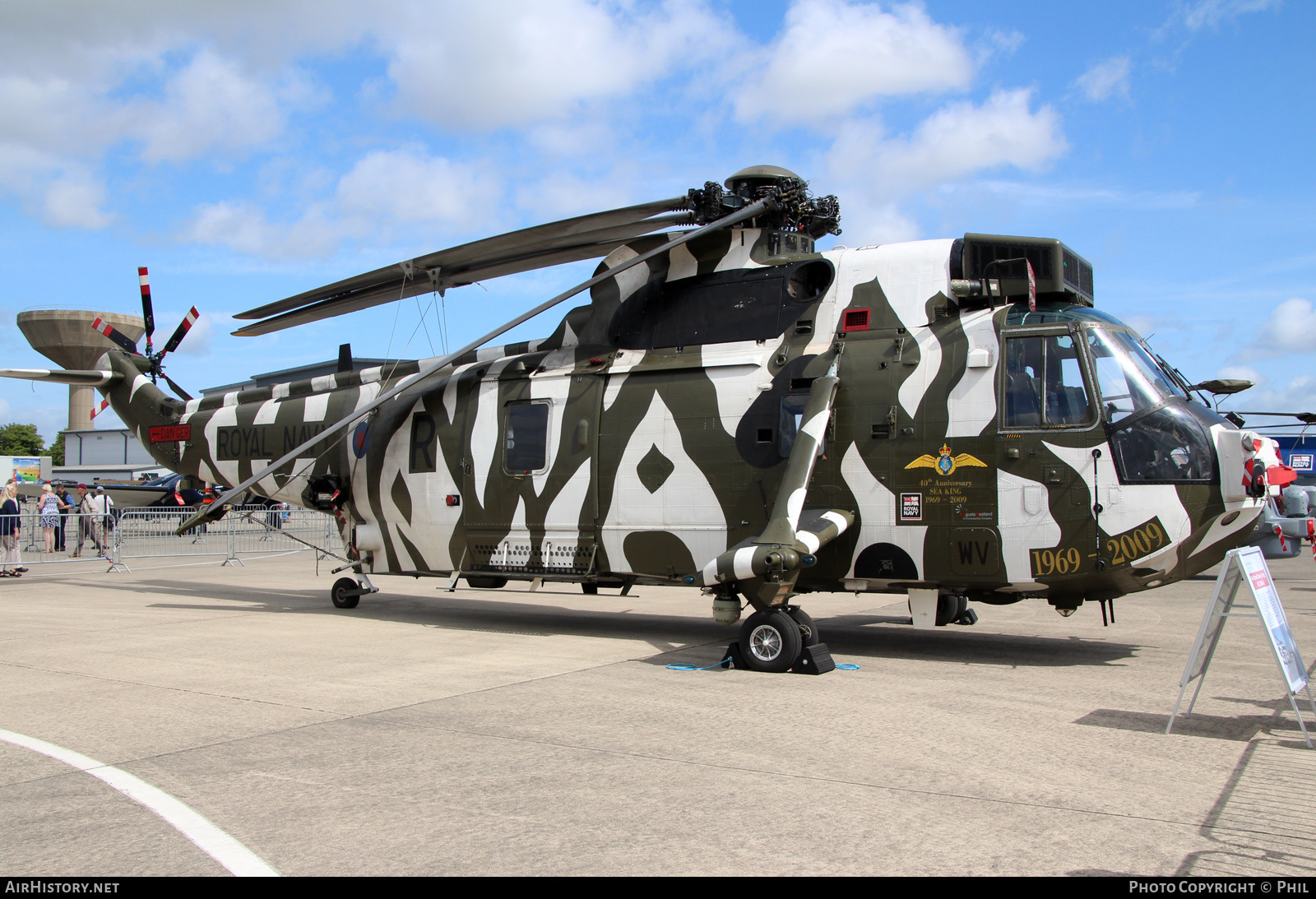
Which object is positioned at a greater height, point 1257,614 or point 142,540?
point 142,540

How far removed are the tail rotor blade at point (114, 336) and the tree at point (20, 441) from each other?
10787 centimetres

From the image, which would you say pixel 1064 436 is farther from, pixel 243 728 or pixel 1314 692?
pixel 243 728

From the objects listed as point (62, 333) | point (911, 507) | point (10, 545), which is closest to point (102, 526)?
point (10, 545)

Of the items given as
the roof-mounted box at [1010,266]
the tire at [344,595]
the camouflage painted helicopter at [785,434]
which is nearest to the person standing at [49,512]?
the tire at [344,595]

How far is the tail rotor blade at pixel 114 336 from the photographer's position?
50.3ft

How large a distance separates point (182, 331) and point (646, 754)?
12841 millimetres

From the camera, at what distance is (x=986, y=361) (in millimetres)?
8891

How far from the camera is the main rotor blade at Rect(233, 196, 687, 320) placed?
10.1 meters

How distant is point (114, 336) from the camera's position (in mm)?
15562

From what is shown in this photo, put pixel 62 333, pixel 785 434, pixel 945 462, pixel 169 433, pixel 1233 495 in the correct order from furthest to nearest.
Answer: pixel 62 333, pixel 169 433, pixel 785 434, pixel 945 462, pixel 1233 495

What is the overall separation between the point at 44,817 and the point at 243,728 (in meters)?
1.83

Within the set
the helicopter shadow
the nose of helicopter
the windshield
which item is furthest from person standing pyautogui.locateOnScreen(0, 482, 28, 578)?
the nose of helicopter

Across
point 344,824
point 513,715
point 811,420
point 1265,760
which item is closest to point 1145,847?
point 1265,760

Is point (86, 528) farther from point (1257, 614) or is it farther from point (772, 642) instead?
point (1257, 614)
